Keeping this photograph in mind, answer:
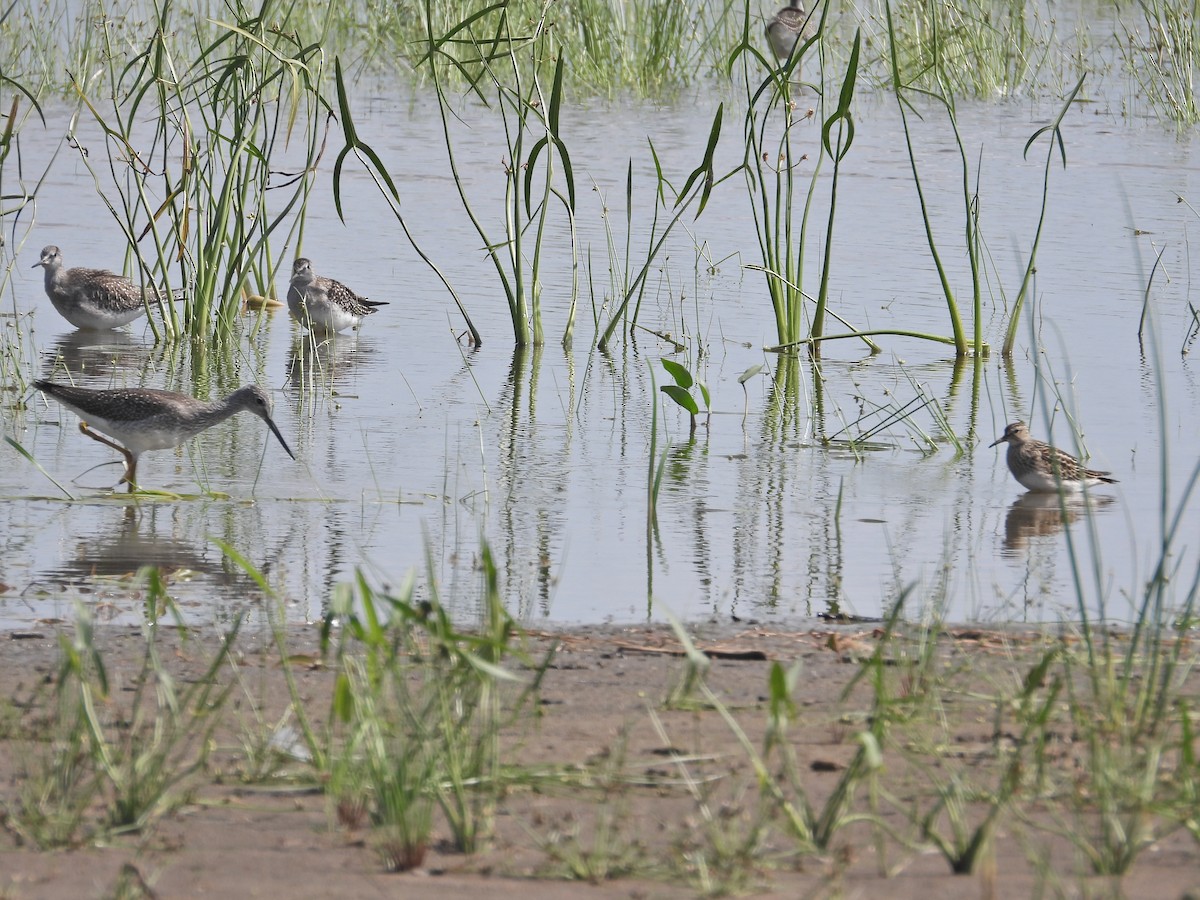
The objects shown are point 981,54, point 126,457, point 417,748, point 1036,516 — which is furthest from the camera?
point 981,54

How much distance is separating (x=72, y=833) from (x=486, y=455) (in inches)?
179

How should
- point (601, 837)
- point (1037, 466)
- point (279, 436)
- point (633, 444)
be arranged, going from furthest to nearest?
point (633, 444) < point (279, 436) < point (1037, 466) < point (601, 837)

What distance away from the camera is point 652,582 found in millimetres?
6152

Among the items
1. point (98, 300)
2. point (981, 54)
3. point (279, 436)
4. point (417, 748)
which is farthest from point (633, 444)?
point (981, 54)

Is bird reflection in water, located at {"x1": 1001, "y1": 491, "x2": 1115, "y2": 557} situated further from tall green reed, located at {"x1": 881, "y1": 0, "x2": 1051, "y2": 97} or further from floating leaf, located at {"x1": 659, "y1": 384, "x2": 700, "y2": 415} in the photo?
tall green reed, located at {"x1": 881, "y1": 0, "x2": 1051, "y2": 97}

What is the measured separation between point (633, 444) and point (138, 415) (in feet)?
7.32

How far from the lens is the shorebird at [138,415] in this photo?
295 inches

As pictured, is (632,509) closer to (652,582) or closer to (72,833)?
(652,582)

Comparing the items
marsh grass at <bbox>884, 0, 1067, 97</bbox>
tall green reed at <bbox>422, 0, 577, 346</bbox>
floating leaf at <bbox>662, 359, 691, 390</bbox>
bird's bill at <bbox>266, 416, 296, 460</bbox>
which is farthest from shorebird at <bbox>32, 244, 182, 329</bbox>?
marsh grass at <bbox>884, 0, 1067, 97</bbox>

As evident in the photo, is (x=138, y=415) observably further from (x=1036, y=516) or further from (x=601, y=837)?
(x=601, y=837)

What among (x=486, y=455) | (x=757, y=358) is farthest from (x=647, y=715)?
(x=757, y=358)

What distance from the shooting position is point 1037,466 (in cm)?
733

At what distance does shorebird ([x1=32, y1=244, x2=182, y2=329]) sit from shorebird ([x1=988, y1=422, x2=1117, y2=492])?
5554mm

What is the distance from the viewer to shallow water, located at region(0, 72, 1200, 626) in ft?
20.0
